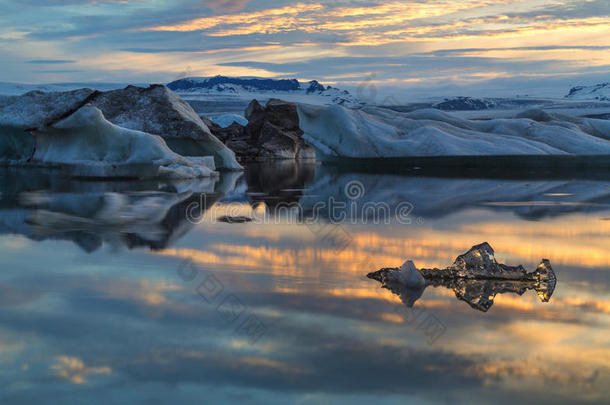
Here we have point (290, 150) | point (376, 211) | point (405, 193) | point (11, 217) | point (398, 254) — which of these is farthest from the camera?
point (290, 150)

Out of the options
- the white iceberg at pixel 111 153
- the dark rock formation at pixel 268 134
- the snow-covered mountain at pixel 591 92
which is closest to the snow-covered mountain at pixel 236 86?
the snow-covered mountain at pixel 591 92

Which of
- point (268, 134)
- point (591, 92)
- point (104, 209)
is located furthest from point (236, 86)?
point (104, 209)

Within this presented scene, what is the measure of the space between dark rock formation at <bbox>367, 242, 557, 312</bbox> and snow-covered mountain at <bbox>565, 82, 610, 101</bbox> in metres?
154

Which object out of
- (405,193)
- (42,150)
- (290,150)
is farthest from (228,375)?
(290,150)

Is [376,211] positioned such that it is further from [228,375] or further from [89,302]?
[228,375]

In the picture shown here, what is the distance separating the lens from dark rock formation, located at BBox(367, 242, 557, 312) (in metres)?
4.70

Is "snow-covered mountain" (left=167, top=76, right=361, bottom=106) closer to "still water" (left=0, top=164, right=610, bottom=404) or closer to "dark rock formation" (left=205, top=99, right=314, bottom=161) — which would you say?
"dark rock formation" (left=205, top=99, right=314, bottom=161)

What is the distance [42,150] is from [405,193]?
1134cm

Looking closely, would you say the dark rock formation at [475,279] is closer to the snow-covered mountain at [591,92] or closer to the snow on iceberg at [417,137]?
the snow on iceberg at [417,137]

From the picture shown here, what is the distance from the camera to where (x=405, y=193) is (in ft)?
42.4

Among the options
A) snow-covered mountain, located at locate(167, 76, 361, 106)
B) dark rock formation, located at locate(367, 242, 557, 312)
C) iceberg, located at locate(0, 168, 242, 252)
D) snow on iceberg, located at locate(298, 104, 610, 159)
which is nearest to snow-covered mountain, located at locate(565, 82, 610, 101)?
snow-covered mountain, located at locate(167, 76, 361, 106)

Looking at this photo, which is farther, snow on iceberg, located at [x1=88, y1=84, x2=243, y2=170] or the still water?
snow on iceberg, located at [x1=88, y1=84, x2=243, y2=170]

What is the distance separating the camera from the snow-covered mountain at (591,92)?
148925 mm

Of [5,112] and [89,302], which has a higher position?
[5,112]
